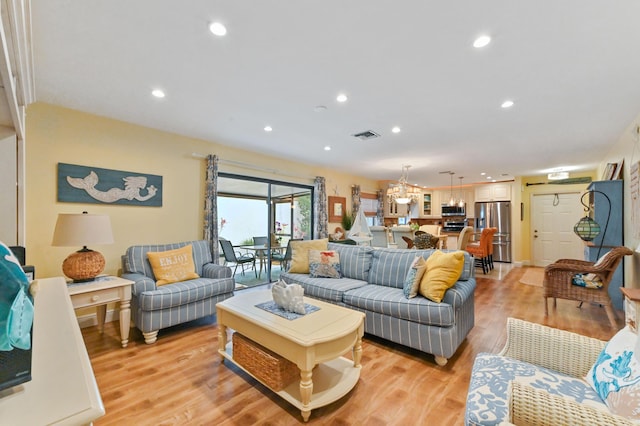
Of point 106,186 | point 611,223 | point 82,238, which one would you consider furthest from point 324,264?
point 611,223

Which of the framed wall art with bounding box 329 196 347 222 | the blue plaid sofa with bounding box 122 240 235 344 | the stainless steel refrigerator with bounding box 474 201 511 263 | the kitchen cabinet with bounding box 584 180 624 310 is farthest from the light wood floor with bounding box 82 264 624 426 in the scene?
the stainless steel refrigerator with bounding box 474 201 511 263

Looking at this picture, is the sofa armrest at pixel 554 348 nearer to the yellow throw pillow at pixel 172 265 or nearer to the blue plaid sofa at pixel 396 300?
the blue plaid sofa at pixel 396 300

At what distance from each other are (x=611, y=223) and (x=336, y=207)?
15.3ft

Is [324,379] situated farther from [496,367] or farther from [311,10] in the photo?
[311,10]

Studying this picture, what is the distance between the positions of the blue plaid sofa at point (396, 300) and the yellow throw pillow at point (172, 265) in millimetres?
1216

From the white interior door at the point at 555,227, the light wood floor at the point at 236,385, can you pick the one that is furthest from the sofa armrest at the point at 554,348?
the white interior door at the point at 555,227

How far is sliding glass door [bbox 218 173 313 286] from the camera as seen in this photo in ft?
16.0

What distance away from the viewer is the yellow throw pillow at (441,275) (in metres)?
2.45

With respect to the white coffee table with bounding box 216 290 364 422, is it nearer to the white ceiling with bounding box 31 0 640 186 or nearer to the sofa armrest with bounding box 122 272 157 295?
the sofa armrest with bounding box 122 272 157 295

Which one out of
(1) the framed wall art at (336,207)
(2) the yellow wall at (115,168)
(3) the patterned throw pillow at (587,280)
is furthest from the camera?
(1) the framed wall art at (336,207)

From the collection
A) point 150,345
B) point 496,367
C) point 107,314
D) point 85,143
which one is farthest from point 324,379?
point 85,143

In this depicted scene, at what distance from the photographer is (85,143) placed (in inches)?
127

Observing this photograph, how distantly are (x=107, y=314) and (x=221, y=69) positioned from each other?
10.2 ft

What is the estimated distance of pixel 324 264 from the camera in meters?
3.58
